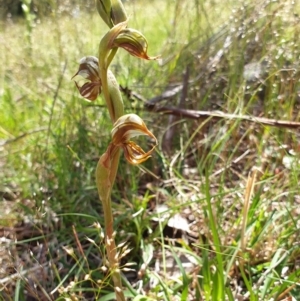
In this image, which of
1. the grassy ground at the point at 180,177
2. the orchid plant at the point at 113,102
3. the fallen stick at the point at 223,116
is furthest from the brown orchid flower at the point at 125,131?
the fallen stick at the point at 223,116

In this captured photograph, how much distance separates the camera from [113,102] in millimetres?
750

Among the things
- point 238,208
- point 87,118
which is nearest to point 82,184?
point 87,118

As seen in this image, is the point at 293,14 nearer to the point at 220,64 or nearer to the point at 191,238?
the point at 220,64

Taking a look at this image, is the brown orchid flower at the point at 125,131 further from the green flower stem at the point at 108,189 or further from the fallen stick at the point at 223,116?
the fallen stick at the point at 223,116

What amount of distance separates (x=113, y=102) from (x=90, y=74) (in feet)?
0.25

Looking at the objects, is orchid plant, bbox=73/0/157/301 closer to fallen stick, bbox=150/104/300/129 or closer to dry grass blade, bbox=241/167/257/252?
dry grass blade, bbox=241/167/257/252

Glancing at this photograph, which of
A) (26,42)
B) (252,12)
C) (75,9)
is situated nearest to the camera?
(252,12)

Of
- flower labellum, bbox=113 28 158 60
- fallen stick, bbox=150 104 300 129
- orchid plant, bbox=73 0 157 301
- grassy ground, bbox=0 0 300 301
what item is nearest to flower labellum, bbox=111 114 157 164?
orchid plant, bbox=73 0 157 301

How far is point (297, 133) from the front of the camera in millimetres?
1456

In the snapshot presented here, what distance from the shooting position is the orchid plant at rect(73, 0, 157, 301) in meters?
0.70

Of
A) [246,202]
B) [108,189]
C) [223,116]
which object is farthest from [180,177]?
[108,189]

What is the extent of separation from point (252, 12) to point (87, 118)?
2.36 ft

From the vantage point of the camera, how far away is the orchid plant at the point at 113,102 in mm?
696

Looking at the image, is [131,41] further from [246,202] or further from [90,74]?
[246,202]
